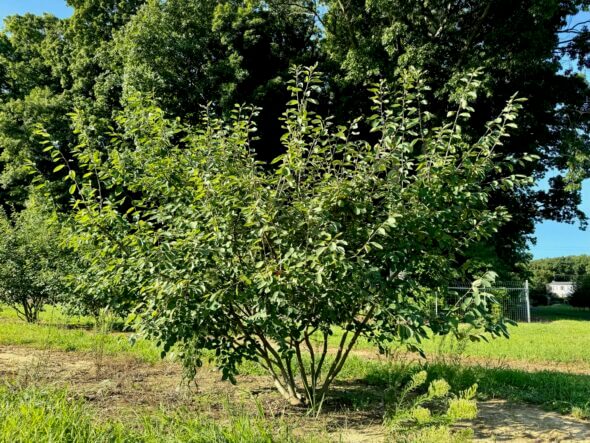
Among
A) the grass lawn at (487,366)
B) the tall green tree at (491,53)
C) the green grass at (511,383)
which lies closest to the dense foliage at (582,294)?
the tall green tree at (491,53)

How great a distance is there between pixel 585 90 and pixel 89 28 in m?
20.2

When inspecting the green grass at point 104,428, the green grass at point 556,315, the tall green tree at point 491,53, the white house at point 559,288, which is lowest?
the green grass at point 556,315

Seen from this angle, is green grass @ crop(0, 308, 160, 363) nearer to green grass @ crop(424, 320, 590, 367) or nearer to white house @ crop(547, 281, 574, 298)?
green grass @ crop(424, 320, 590, 367)

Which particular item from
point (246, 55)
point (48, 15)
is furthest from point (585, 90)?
point (48, 15)

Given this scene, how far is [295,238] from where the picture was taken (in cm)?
378

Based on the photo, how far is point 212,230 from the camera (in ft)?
12.2

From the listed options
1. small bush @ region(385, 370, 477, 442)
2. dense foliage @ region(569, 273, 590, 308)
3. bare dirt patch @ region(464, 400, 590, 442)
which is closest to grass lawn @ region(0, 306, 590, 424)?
bare dirt patch @ region(464, 400, 590, 442)

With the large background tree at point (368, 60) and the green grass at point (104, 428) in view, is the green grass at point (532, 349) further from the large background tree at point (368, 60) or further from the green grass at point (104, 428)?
the green grass at point (104, 428)

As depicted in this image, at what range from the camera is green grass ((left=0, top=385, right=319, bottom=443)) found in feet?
9.07

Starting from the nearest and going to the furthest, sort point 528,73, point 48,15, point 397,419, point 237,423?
point 397,419
point 237,423
point 528,73
point 48,15

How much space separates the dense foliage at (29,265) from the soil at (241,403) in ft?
17.5

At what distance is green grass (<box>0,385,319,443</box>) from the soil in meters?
0.19

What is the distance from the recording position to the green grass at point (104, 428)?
276 cm

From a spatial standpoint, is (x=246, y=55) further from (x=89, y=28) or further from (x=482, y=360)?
(x=482, y=360)
